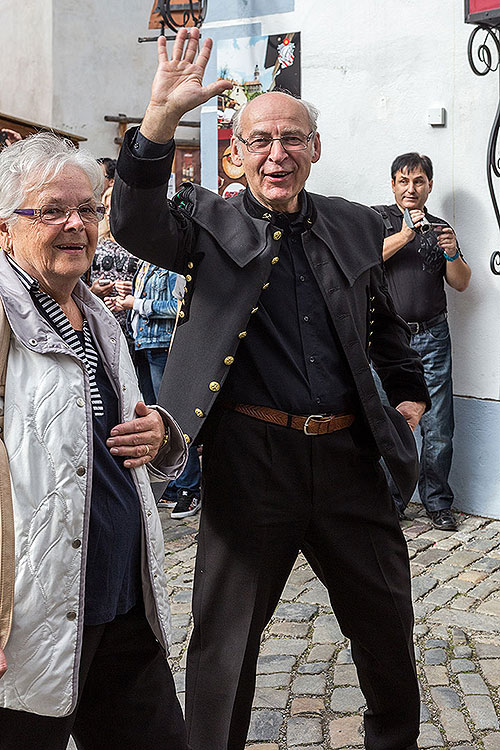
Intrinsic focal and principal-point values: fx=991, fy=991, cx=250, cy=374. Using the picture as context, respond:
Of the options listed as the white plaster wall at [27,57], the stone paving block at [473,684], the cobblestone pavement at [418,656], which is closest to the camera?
the cobblestone pavement at [418,656]

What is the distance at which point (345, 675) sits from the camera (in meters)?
4.13

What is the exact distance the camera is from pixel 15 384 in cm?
215

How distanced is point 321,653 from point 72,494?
2501mm

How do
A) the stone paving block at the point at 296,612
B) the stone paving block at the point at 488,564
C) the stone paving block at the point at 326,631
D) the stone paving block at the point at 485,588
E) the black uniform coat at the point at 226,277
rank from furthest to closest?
the stone paving block at the point at 488,564, the stone paving block at the point at 485,588, the stone paving block at the point at 296,612, the stone paving block at the point at 326,631, the black uniform coat at the point at 226,277

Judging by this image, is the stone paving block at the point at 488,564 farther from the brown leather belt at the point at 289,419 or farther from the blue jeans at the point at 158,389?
the brown leather belt at the point at 289,419

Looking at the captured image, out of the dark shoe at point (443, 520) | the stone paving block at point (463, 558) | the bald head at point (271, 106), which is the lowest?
the stone paving block at point (463, 558)

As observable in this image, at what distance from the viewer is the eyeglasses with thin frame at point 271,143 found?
3027 mm

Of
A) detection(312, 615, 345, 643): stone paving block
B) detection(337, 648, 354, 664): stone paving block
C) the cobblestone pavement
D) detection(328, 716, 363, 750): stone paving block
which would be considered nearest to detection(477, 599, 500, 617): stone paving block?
the cobblestone pavement

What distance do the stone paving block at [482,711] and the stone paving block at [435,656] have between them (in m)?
0.36

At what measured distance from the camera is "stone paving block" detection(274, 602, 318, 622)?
480 centimetres

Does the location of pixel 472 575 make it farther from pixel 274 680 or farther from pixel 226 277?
pixel 226 277

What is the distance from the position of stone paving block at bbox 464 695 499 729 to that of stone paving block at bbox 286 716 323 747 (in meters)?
0.59

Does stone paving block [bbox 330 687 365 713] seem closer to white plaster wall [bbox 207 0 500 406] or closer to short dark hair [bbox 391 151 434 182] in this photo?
white plaster wall [bbox 207 0 500 406]

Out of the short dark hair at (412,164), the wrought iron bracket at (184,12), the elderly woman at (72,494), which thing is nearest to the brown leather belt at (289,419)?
the elderly woman at (72,494)
